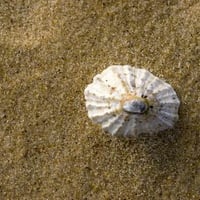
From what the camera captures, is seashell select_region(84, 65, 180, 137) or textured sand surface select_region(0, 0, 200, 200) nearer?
seashell select_region(84, 65, 180, 137)

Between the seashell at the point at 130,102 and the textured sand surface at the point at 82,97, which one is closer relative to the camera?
the seashell at the point at 130,102

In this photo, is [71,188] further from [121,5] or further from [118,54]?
[121,5]

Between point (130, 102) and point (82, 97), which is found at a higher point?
point (82, 97)

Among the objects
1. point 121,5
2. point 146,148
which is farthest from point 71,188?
point 121,5

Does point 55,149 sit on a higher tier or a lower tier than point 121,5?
lower
